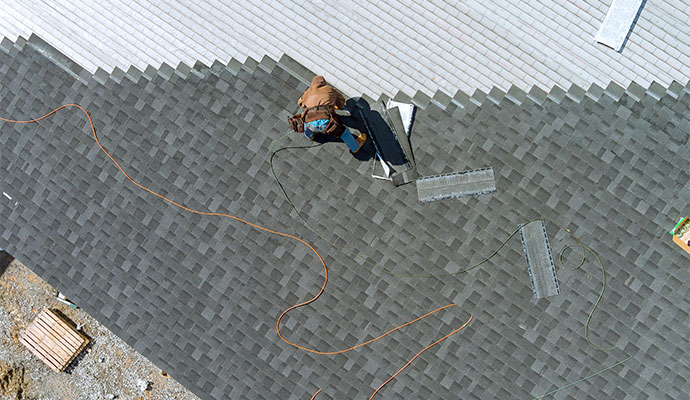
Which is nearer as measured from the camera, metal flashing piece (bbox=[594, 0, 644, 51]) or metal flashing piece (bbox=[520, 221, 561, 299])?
metal flashing piece (bbox=[520, 221, 561, 299])

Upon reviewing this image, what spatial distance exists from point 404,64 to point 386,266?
12.1 ft

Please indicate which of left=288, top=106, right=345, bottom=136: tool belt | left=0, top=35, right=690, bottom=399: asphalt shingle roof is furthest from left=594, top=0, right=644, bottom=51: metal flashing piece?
left=288, top=106, right=345, bottom=136: tool belt

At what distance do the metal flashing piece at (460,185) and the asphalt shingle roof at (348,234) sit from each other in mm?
135

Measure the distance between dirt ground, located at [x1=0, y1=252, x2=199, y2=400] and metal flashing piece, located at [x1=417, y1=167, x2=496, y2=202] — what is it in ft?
26.1

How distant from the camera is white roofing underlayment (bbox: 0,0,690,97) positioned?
7875 millimetres

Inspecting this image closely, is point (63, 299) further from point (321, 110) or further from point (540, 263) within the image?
point (540, 263)

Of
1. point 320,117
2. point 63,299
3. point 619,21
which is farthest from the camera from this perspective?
point 63,299

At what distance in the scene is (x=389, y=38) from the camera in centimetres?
810

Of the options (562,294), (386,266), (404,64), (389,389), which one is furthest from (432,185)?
(389,389)

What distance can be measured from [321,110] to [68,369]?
952cm

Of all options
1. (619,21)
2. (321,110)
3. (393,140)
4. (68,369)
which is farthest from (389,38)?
(68,369)

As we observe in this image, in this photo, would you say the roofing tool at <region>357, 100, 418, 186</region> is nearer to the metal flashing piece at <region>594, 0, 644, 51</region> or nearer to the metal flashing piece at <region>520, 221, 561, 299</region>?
the metal flashing piece at <region>520, 221, 561, 299</region>

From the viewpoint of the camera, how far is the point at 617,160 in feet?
24.8

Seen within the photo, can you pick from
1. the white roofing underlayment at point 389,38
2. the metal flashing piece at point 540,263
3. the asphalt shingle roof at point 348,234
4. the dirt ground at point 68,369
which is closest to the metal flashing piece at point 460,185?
the asphalt shingle roof at point 348,234
